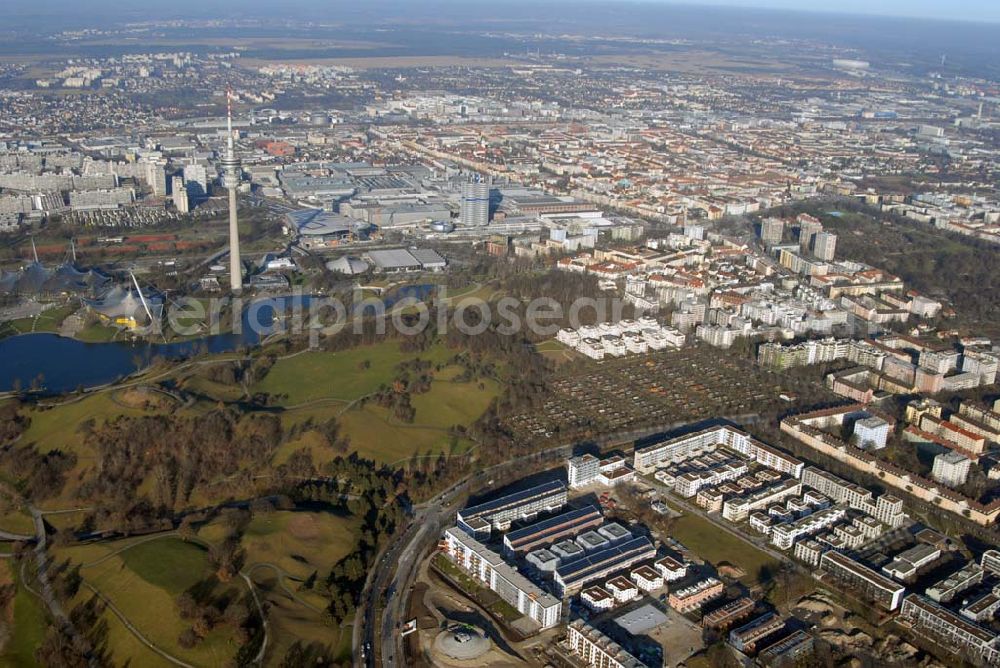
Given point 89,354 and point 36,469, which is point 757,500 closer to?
point 36,469

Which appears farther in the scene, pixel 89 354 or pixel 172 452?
pixel 89 354

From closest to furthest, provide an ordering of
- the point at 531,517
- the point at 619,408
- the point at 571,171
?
the point at 531,517
the point at 619,408
the point at 571,171

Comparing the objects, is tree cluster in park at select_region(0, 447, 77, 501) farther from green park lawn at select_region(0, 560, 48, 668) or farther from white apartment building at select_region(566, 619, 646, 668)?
white apartment building at select_region(566, 619, 646, 668)

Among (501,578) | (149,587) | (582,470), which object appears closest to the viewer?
(149,587)

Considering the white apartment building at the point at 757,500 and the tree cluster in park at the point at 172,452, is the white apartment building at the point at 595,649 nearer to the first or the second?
the white apartment building at the point at 757,500

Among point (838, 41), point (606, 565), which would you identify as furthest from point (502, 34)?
point (606, 565)

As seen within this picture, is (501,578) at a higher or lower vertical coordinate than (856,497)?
lower

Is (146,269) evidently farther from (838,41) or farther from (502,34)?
(838,41)

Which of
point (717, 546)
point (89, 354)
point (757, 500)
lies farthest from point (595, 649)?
point (89, 354)

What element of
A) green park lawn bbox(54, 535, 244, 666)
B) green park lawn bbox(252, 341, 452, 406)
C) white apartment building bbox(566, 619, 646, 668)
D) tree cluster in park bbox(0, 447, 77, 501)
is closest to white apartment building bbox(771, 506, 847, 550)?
white apartment building bbox(566, 619, 646, 668)
